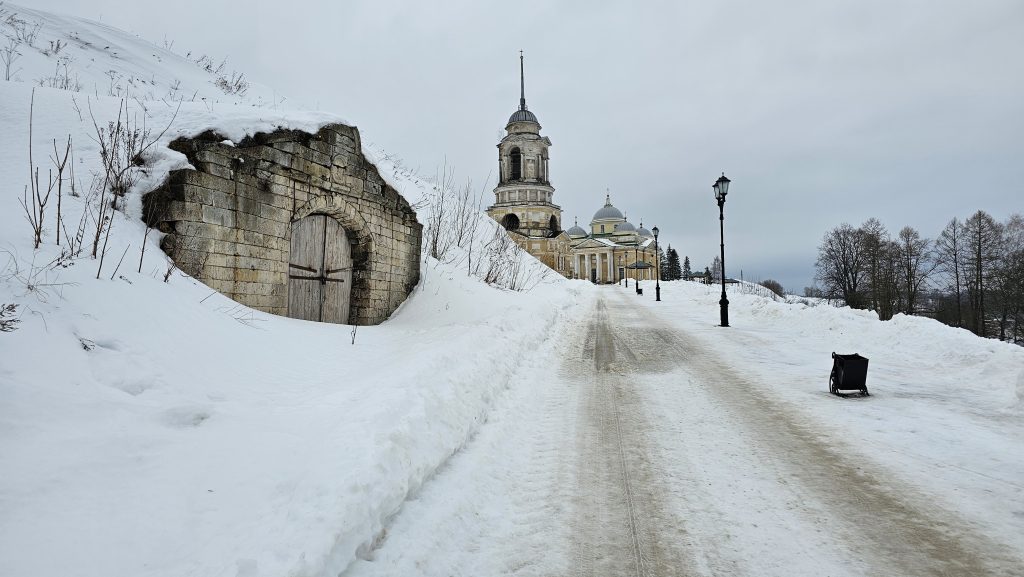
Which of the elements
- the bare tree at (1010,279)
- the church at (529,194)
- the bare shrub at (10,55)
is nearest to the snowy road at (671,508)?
the bare shrub at (10,55)

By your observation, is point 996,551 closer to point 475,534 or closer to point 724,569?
point 724,569

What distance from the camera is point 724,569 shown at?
266 centimetres

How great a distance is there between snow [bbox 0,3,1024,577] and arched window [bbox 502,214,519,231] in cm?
6115

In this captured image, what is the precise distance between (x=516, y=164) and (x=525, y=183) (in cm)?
412

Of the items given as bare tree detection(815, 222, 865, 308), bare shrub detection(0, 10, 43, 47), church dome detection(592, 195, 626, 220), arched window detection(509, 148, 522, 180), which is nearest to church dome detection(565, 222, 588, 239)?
church dome detection(592, 195, 626, 220)

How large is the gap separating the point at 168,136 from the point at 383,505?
21.8ft

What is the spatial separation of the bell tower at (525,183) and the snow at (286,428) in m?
60.5

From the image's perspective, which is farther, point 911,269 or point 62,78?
point 911,269

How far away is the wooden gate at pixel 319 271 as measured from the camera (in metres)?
8.52

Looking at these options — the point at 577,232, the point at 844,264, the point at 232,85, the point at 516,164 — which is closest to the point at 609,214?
the point at 577,232

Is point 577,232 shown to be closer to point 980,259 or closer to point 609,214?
point 609,214

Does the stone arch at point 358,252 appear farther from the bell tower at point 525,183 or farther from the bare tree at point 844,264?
the bell tower at point 525,183

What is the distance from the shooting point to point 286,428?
368 cm

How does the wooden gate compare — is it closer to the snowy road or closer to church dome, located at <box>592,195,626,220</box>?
the snowy road
